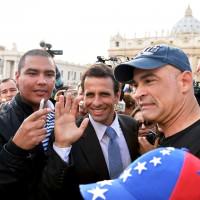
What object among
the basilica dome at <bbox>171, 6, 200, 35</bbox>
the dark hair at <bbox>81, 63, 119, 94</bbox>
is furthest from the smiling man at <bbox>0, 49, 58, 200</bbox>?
the basilica dome at <bbox>171, 6, 200, 35</bbox>

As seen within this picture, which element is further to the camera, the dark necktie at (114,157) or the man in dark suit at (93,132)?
the dark necktie at (114,157)

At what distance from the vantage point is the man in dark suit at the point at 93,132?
186cm

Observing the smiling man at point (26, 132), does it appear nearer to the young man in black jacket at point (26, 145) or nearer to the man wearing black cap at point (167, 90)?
the young man in black jacket at point (26, 145)

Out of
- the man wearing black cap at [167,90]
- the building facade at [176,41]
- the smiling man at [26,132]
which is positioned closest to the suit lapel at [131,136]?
the smiling man at [26,132]

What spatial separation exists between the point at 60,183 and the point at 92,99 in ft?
2.43

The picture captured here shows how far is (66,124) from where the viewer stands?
188cm

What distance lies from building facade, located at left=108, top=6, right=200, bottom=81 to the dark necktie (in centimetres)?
4594

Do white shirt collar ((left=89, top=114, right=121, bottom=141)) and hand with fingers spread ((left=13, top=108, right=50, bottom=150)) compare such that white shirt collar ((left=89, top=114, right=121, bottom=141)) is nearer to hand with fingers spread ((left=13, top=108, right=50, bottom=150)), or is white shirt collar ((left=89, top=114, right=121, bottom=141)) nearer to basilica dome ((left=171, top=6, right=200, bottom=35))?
hand with fingers spread ((left=13, top=108, right=50, bottom=150))

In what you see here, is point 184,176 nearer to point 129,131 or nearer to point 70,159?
point 70,159

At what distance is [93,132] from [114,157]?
0.19 meters

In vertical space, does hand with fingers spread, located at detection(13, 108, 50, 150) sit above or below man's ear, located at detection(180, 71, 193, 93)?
below

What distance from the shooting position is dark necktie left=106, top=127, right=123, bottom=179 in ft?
7.06

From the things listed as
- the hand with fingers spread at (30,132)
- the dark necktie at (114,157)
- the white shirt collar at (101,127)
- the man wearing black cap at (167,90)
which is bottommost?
the dark necktie at (114,157)

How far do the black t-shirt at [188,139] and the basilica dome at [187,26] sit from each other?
6159 cm
